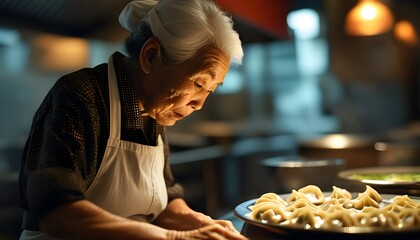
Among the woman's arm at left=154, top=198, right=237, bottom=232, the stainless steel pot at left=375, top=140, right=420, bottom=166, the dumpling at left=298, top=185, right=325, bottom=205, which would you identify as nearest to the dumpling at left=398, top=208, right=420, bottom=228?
the dumpling at left=298, top=185, right=325, bottom=205

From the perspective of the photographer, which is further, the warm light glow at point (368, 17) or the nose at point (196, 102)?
the warm light glow at point (368, 17)

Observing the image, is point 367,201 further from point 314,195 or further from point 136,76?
point 136,76

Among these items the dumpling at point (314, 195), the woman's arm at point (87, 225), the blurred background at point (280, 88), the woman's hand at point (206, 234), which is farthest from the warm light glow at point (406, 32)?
the woman's arm at point (87, 225)

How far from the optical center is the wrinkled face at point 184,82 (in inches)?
56.0

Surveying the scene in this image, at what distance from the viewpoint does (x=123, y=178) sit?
142 cm

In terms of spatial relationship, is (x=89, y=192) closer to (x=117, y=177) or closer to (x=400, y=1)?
(x=117, y=177)

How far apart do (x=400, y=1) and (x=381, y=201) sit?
717cm

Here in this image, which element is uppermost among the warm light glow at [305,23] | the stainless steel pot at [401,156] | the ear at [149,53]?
the warm light glow at [305,23]

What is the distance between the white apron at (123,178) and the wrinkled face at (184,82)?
13 centimetres

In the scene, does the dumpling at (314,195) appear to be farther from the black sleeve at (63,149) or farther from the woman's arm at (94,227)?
the black sleeve at (63,149)

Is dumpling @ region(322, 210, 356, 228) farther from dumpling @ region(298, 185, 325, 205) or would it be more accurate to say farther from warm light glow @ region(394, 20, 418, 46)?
warm light glow @ region(394, 20, 418, 46)

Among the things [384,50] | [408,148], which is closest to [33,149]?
[408,148]

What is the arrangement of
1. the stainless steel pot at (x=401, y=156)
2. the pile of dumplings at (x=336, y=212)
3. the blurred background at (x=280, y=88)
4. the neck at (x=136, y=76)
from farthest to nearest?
the stainless steel pot at (x=401, y=156) < the blurred background at (x=280, y=88) < the neck at (x=136, y=76) < the pile of dumplings at (x=336, y=212)

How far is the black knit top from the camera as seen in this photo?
1123 mm
